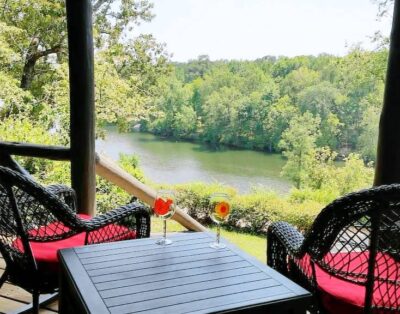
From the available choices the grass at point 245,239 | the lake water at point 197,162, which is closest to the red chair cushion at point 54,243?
the grass at point 245,239

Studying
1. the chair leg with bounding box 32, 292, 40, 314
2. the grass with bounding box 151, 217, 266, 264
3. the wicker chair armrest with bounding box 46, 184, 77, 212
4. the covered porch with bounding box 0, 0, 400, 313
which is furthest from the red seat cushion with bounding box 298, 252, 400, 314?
the grass with bounding box 151, 217, 266, 264

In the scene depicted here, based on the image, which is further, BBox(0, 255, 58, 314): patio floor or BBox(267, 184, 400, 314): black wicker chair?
BBox(0, 255, 58, 314): patio floor

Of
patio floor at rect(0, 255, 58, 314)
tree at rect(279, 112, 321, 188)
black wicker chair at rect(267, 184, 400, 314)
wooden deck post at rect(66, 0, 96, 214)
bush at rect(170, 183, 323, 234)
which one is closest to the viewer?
black wicker chair at rect(267, 184, 400, 314)

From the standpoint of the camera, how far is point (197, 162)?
31.0ft

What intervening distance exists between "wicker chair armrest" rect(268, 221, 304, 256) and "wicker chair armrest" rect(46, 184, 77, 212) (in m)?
1.43

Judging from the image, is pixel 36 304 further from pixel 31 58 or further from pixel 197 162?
pixel 31 58

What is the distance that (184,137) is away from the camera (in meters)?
8.97

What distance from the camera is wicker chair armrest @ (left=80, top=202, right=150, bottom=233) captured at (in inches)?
79.9

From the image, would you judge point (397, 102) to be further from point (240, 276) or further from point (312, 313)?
point (240, 276)

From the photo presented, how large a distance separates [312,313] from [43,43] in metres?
8.40

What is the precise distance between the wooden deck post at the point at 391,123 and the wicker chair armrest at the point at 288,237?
737 mm

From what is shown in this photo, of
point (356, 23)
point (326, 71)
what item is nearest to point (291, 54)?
point (326, 71)

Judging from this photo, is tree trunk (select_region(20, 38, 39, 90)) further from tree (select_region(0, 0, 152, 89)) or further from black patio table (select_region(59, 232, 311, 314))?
black patio table (select_region(59, 232, 311, 314))

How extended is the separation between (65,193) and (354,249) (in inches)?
74.5
